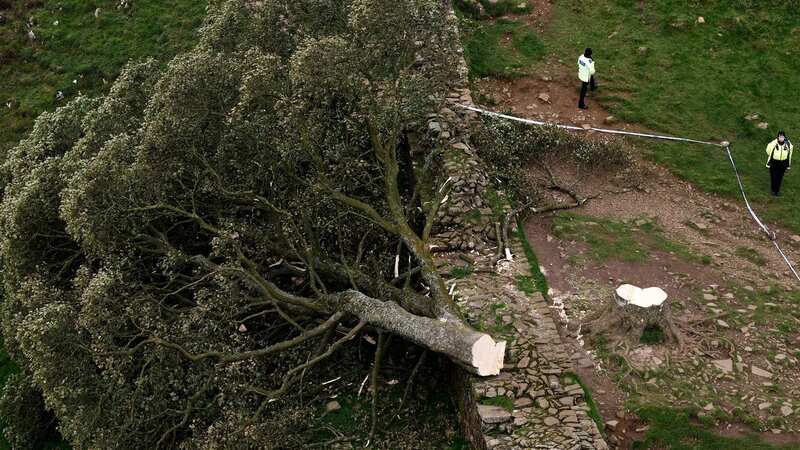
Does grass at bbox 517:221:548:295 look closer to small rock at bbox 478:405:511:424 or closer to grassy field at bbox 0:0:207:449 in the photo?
small rock at bbox 478:405:511:424

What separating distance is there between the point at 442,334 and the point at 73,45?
78.6ft

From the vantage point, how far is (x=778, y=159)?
2131 cm

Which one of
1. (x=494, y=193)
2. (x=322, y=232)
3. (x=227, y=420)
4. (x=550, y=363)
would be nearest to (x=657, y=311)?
(x=550, y=363)

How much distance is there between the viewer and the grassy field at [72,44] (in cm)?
2997

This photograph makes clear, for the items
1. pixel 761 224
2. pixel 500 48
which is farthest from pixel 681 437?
pixel 500 48

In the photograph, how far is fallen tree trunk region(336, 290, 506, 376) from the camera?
13.8 meters

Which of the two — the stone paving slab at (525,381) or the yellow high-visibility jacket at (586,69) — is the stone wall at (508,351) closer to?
the stone paving slab at (525,381)

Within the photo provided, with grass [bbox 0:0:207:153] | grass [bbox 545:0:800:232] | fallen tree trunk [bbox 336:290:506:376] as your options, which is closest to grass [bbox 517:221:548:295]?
fallen tree trunk [bbox 336:290:506:376]

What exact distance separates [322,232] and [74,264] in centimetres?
605

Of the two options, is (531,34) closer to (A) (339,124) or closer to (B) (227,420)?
(A) (339,124)

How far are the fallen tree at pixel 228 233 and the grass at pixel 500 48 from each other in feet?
21.0

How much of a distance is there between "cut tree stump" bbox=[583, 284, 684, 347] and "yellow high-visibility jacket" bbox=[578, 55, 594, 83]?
964 centimetres

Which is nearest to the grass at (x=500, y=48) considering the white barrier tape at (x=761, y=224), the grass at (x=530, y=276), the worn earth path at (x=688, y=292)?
the worn earth path at (x=688, y=292)

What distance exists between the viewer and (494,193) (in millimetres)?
19547
